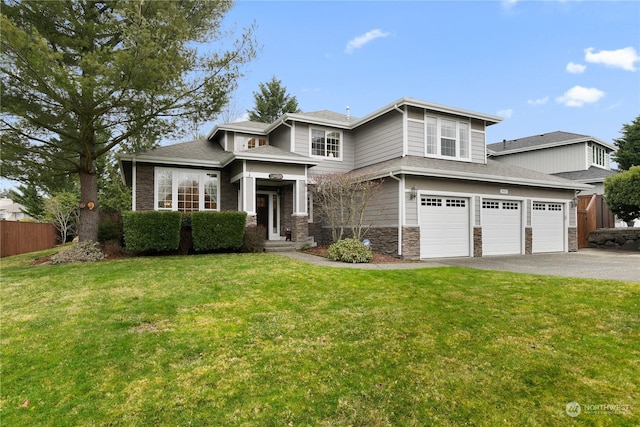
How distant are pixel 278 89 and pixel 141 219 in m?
26.2

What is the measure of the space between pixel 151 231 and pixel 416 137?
10.4 meters

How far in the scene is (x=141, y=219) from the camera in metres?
10.6

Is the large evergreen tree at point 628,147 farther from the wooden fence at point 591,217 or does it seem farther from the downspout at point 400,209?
the downspout at point 400,209

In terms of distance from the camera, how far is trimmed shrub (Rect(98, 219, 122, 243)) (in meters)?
12.2

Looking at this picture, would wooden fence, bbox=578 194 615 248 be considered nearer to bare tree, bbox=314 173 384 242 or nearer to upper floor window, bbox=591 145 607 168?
upper floor window, bbox=591 145 607 168

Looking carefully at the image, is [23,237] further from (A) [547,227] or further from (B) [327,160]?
(A) [547,227]

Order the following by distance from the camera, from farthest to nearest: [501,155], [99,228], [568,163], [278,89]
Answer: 1. [278,89]
2. [501,155]
3. [568,163]
4. [99,228]

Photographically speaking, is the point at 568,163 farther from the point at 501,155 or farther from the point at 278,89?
the point at 278,89

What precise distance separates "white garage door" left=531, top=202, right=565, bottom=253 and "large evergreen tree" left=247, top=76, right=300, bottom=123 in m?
24.4


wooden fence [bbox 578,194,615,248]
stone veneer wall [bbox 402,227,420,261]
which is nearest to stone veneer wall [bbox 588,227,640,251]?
wooden fence [bbox 578,194,615,248]

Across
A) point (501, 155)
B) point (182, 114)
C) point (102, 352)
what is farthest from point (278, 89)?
point (102, 352)

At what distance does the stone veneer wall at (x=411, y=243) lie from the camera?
11266 mm

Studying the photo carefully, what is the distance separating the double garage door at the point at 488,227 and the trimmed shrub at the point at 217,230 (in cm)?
638

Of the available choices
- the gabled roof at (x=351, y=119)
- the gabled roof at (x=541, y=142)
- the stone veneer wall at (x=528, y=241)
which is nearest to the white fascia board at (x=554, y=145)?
the gabled roof at (x=541, y=142)
